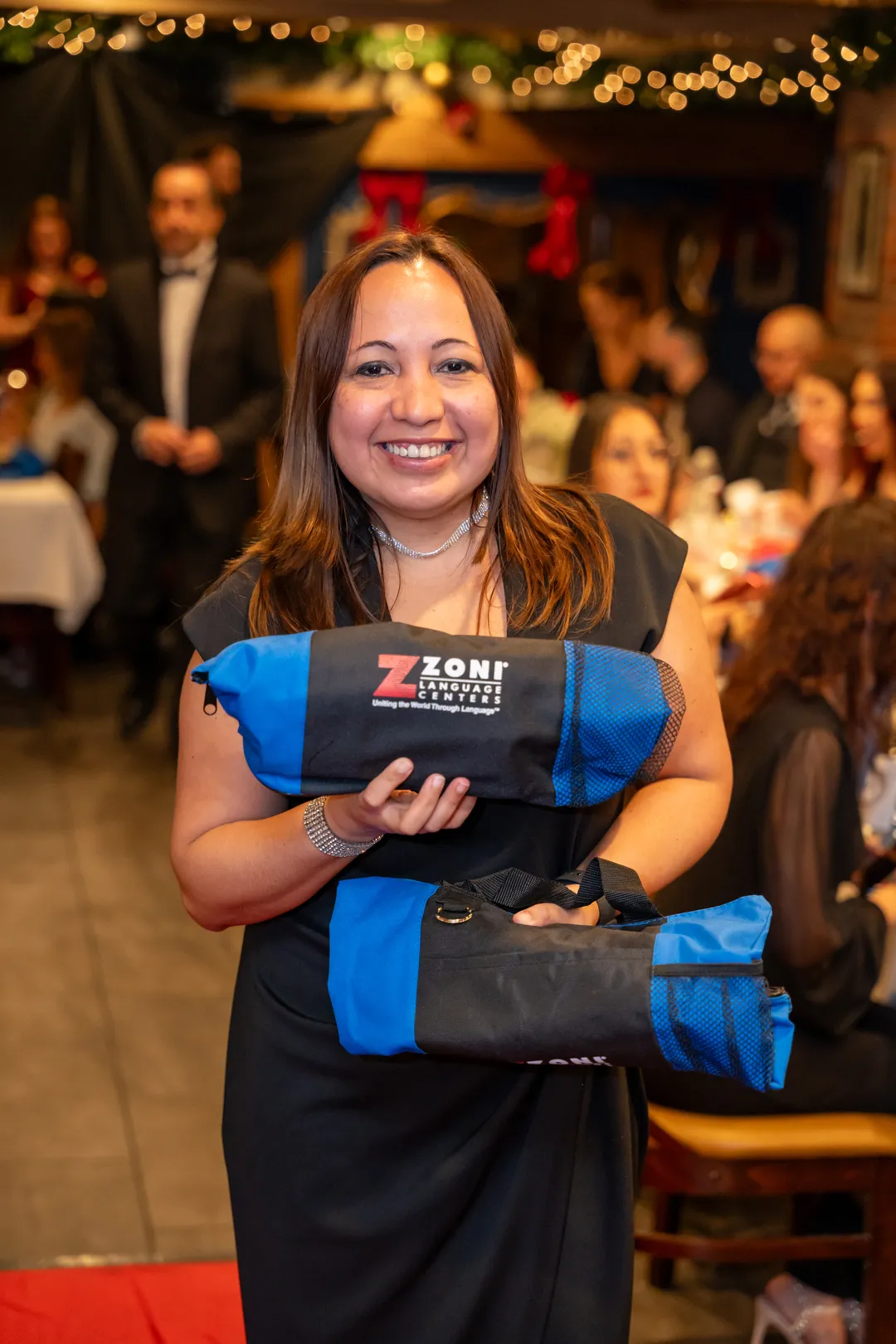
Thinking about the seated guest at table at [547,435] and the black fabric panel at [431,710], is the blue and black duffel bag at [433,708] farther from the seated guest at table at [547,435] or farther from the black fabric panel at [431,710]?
the seated guest at table at [547,435]

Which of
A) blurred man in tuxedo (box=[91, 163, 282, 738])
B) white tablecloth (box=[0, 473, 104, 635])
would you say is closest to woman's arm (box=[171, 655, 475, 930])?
blurred man in tuxedo (box=[91, 163, 282, 738])

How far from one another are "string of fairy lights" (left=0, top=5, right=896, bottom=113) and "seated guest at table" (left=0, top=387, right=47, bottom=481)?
1867mm

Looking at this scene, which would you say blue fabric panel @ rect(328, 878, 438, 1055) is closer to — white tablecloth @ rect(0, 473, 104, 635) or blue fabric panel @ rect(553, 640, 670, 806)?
blue fabric panel @ rect(553, 640, 670, 806)

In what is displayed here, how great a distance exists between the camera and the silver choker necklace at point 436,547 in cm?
159

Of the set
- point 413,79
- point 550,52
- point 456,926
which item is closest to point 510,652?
point 456,926

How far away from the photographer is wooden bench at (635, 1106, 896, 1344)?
214 centimetres

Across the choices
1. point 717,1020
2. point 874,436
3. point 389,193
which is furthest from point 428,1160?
point 389,193

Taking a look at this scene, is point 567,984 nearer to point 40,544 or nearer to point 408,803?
point 408,803

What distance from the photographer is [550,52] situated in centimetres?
766

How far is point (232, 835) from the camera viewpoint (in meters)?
1.51

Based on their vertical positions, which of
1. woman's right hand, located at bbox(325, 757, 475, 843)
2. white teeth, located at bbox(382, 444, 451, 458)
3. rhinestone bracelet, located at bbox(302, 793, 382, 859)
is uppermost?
white teeth, located at bbox(382, 444, 451, 458)

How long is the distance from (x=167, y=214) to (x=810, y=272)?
4901mm

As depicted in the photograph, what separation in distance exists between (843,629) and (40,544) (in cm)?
390

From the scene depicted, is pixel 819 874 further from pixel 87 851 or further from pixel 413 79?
pixel 413 79
